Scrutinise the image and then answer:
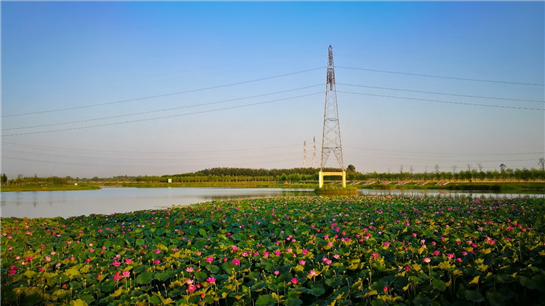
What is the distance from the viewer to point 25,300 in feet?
11.3

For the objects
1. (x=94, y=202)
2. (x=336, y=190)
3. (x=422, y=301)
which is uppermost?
(x=422, y=301)

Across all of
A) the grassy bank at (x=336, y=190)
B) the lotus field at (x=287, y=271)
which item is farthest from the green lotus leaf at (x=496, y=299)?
the grassy bank at (x=336, y=190)

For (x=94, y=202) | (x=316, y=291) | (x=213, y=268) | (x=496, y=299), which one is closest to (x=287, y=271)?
(x=316, y=291)

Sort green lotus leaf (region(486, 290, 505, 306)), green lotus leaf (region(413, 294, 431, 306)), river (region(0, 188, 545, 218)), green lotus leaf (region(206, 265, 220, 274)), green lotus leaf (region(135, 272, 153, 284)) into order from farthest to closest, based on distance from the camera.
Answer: river (region(0, 188, 545, 218))
green lotus leaf (region(206, 265, 220, 274))
green lotus leaf (region(135, 272, 153, 284))
green lotus leaf (region(413, 294, 431, 306))
green lotus leaf (region(486, 290, 505, 306))

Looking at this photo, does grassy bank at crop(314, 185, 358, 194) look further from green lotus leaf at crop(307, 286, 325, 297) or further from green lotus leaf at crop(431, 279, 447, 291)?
green lotus leaf at crop(307, 286, 325, 297)

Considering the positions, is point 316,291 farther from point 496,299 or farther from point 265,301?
point 496,299

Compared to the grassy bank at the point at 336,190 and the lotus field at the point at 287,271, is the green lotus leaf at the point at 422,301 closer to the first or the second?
the lotus field at the point at 287,271

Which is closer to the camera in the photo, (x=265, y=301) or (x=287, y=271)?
(x=265, y=301)

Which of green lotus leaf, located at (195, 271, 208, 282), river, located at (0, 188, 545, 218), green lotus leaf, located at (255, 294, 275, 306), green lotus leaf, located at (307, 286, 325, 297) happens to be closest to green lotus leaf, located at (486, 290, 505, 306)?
green lotus leaf, located at (307, 286, 325, 297)

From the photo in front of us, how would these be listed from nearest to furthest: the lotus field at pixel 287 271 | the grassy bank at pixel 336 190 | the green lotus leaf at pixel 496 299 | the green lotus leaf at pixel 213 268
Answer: the green lotus leaf at pixel 496 299 < the lotus field at pixel 287 271 < the green lotus leaf at pixel 213 268 < the grassy bank at pixel 336 190

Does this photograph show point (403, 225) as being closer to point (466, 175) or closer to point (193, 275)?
point (193, 275)

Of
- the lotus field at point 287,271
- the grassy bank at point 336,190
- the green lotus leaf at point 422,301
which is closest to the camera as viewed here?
the green lotus leaf at point 422,301

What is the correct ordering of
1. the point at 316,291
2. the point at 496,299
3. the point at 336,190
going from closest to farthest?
the point at 496,299
the point at 316,291
the point at 336,190

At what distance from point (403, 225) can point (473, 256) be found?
7.13 ft
